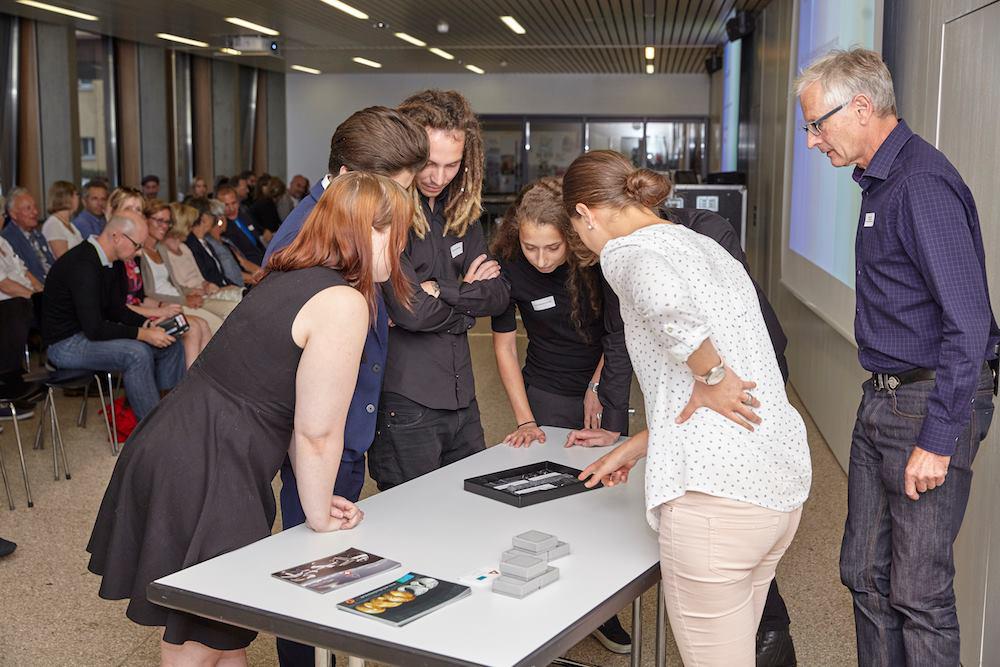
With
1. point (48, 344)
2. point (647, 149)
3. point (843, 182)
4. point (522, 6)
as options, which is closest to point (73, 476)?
point (48, 344)

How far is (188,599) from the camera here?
5.87 ft

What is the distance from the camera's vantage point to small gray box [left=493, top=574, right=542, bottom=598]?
1.77m

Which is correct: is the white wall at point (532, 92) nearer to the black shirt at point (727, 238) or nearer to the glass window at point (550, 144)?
the glass window at point (550, 144)

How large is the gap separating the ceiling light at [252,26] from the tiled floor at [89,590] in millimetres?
7355

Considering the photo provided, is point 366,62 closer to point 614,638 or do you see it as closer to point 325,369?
point 614,638

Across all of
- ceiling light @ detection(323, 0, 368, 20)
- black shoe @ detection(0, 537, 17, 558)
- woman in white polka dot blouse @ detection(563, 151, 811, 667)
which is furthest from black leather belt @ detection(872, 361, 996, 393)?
ceiling light @ detection(323, 0, 368, 20)

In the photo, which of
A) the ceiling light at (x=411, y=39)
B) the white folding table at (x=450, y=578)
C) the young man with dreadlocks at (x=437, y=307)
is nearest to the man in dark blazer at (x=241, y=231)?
the ceiling light at (x=411, y=39)

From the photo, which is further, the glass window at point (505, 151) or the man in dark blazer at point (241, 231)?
the glass window at point (505, 151)

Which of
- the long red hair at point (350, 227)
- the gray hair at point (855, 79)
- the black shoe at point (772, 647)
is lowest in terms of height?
the black shoe at point (772, 647)

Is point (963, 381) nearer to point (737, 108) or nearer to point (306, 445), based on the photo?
point (306, 445)

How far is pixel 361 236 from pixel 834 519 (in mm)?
3256

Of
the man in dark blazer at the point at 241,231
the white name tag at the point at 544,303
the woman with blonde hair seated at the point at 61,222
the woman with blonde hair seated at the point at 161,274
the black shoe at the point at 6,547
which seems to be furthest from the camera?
the man in dark blazer at the point at 241,231

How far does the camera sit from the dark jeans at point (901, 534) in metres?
2.27

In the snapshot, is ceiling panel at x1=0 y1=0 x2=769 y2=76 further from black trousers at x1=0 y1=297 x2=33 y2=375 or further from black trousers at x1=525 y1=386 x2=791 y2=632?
black trousers at x1=525 y1=386 x2=791 y2=632
